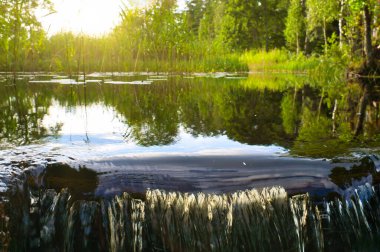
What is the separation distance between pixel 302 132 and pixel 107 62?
11168 mm

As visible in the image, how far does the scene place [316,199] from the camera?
194 cm

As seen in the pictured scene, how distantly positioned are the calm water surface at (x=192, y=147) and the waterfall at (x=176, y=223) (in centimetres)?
7

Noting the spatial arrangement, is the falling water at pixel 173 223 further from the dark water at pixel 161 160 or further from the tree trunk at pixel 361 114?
the tree trunk at pixel 361 114

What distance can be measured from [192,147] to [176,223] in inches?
26.8

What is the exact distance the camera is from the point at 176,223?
1.83 m

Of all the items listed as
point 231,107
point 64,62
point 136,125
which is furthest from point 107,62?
point 136,125

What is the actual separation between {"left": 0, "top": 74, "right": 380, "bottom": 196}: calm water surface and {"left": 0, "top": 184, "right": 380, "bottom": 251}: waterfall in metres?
0.07

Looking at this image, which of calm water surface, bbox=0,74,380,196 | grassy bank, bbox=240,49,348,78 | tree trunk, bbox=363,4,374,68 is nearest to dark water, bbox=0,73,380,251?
calm water surface, bbox=0,74,380,196

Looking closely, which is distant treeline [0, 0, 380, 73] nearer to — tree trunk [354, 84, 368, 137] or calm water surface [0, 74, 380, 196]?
tree trunk [354, 84, 368, 137]

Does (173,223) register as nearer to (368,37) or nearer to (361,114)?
(361,114)

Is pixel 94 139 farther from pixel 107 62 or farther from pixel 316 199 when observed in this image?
pixel 107 62

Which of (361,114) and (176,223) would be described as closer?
(176,223)

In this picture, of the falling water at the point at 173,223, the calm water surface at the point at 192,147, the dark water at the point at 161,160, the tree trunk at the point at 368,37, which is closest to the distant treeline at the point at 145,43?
the tree trunk at the point at 368,37

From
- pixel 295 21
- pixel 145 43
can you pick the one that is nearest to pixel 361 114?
pixel 145 43
